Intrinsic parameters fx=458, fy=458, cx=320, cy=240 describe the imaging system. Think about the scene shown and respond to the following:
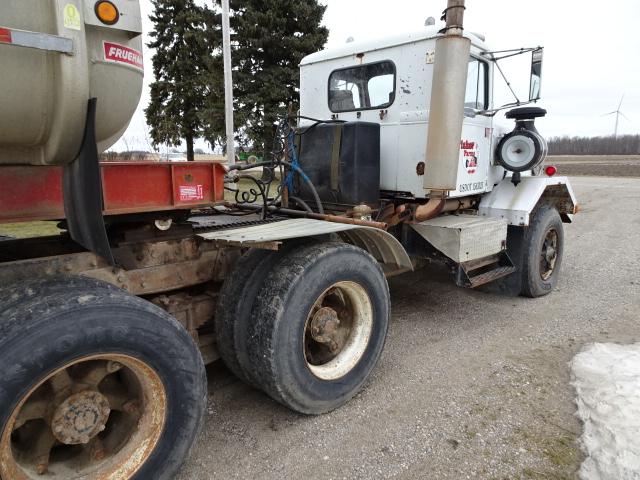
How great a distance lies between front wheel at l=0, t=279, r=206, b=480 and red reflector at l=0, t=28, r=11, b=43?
99 centimetres

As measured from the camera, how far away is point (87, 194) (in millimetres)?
2070

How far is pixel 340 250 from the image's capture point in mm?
3031

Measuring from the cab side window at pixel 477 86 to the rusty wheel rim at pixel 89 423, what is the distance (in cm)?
376

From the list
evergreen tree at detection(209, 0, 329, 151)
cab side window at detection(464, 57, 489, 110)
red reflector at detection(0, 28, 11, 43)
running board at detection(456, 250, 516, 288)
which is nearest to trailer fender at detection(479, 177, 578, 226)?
running board at detection(456, 250, 516, 288)

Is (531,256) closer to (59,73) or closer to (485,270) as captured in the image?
(485,270)

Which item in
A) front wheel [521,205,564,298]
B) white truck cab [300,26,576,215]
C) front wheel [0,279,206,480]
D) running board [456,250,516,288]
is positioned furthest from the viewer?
front wheel [521,205,564,298]

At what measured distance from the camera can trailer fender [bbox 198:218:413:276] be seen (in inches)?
104

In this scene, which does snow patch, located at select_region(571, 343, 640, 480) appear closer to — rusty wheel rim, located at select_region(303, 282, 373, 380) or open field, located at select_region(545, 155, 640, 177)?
rusty wheel rim, located at select_region(303, 282, 373, 380)

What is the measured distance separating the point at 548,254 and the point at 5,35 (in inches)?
228

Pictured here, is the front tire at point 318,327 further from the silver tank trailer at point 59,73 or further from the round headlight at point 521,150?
the round headlight at point 521,150

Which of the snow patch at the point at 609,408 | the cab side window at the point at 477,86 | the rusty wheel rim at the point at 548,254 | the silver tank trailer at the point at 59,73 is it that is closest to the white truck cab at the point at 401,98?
the cab side window at the point at 477,86

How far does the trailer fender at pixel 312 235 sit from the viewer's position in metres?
2.63

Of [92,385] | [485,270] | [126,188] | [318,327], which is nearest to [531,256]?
[485,270]

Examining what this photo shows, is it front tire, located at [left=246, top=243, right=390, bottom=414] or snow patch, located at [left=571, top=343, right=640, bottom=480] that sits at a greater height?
front tire, located at [left=246, top=243, right=390, bottom=414]
